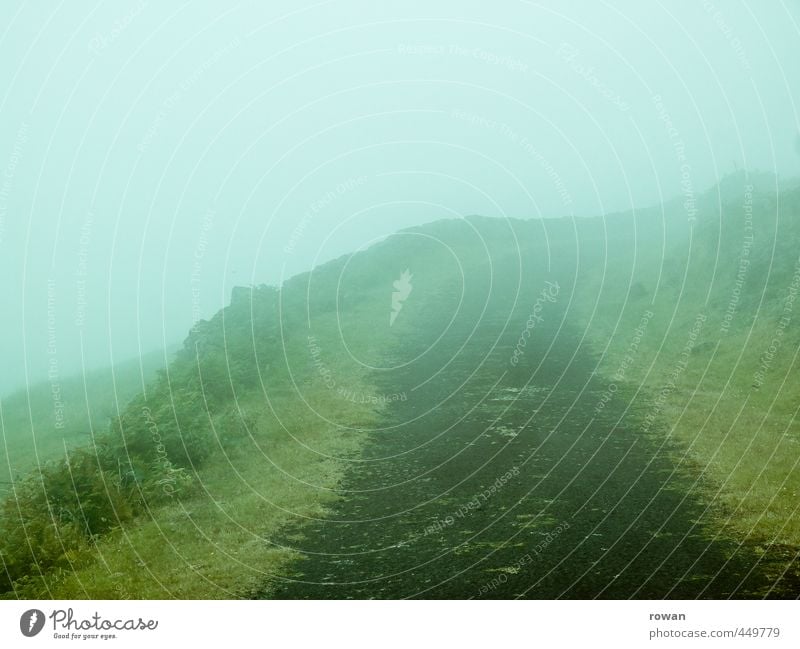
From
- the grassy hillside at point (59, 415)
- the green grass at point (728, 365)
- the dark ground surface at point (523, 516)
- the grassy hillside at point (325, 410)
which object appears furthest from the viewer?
the grassy hillside at point (59, 415)

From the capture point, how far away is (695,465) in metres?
14.1

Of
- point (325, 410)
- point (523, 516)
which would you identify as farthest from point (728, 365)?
point (325, 410)

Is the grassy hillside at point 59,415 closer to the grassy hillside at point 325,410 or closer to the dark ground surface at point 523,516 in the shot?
the grassy hillside at point 325,410

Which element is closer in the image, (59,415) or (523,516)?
(523,516)

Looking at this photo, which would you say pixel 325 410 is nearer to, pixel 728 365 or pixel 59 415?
pixel 728 365

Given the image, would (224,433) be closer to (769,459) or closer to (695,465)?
(695,465)

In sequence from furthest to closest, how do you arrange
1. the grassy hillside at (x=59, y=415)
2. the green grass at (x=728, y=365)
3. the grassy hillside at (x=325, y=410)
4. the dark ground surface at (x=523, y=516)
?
the grassy hillside at (x=59, y=415)
the green grass at (x=728, y=365)
the grassy hillside at (x=325, y=410)
the dark ground surface at (x=523, y=516)

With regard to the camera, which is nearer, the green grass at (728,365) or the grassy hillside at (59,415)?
the green grass at (728,365)

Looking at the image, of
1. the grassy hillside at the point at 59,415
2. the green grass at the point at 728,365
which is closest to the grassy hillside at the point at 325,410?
the green grass at the point at 728,365

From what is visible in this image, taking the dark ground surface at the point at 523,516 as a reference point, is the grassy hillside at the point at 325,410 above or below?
above

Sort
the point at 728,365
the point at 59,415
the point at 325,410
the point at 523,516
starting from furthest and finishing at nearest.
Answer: the point at 59,415 → the point at 728,365 → the point at 325,410 → the point at 523,516

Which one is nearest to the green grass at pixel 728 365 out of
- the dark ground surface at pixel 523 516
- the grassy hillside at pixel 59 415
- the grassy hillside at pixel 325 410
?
the grassy hillside at pixel 325 410
